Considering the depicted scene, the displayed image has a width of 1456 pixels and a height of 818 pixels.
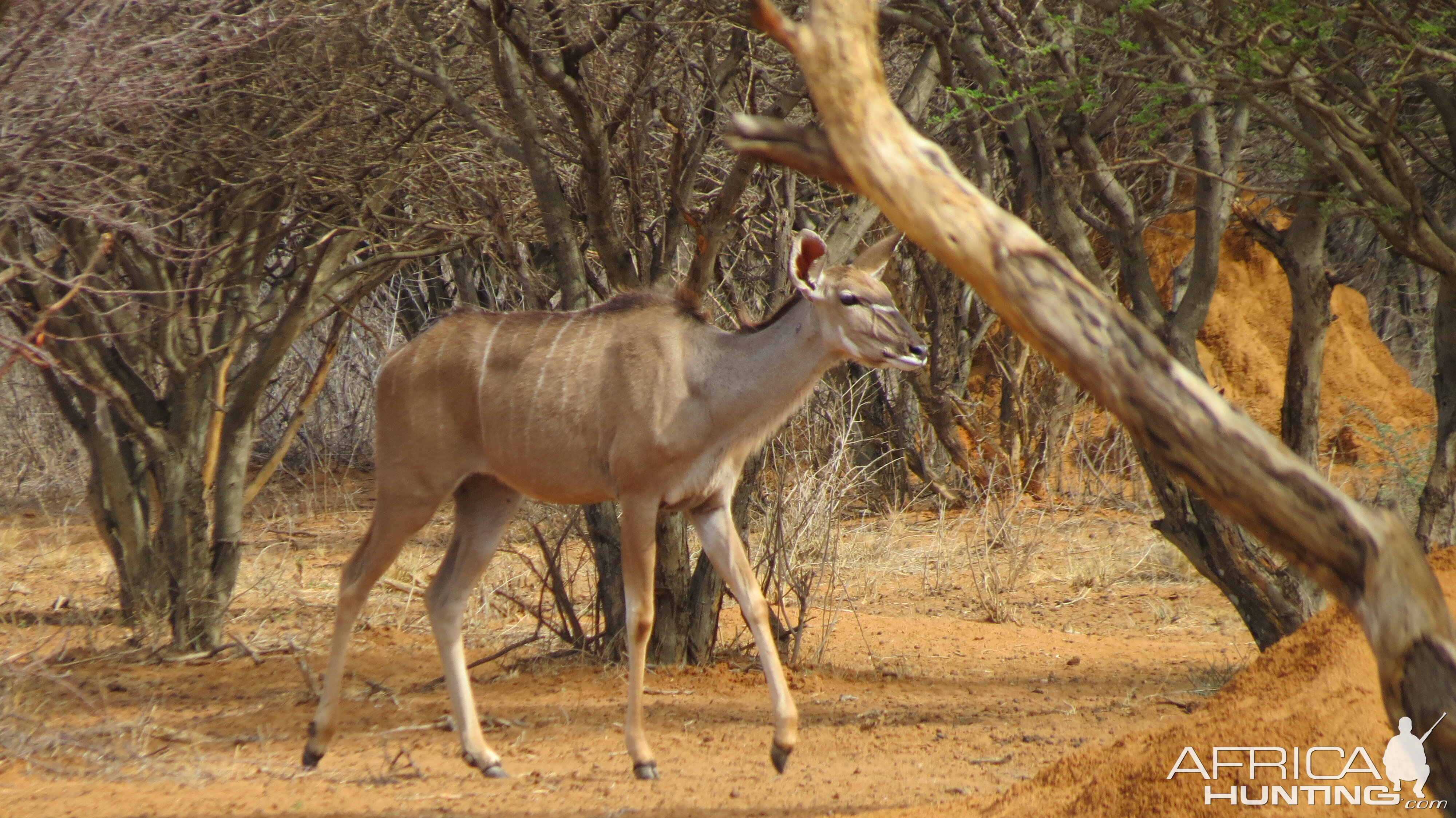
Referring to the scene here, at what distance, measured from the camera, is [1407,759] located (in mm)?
3029

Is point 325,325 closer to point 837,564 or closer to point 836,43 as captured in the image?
point 837,564

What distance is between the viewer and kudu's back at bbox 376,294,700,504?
532 cm

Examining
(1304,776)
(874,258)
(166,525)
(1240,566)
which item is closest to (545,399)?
(874,258)

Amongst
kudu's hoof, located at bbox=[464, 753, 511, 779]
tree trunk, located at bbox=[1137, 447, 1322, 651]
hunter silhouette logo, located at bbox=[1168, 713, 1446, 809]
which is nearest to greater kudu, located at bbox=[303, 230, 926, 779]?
kudu's hoof, located at bbox=[464, 753, 511, 779]

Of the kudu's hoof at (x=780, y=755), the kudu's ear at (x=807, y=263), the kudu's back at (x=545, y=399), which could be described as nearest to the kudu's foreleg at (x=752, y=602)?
the kudu's hoof at (x=780, y=755)

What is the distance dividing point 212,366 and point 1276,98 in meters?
5.94

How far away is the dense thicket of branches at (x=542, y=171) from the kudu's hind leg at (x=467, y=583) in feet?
2.75

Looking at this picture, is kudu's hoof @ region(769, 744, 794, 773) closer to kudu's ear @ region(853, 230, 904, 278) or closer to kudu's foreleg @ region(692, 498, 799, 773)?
kudu's foreleg @ region(692, 498, 799, 773)

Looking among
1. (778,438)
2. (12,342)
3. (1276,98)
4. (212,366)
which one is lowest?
(778,438)

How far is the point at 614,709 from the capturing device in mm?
6078

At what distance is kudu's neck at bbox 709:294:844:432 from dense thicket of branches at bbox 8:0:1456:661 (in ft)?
2.95

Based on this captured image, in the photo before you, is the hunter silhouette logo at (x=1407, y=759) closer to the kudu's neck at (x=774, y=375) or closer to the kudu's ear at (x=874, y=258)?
the kudu's neck at (x=774, y=375)

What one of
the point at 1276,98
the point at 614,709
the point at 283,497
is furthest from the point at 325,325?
the point at 1276,98

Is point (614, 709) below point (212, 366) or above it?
below
